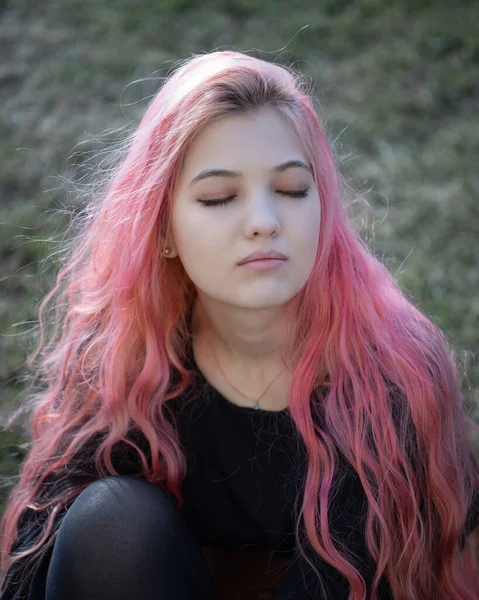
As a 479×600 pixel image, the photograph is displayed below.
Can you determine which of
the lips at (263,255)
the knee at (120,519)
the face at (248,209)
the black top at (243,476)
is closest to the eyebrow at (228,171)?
the face at (248,209)

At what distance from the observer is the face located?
1771mm

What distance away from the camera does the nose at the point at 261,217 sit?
1.73m

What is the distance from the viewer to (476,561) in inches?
86.9

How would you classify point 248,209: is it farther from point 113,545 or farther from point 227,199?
point 113,545

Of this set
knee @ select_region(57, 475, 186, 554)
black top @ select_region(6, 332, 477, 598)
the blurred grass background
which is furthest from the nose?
the blurred grass background

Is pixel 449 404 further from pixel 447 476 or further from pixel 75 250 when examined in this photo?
pixel 75 250

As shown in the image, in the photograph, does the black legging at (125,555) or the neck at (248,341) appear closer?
the black legging at (125,555)

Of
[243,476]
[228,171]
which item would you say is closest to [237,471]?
[243,476]

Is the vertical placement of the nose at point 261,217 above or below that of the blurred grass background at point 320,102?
below

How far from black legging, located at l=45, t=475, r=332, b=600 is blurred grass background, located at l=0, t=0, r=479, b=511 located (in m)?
1.06

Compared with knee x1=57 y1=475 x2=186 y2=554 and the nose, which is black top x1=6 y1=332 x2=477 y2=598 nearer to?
knee x1=57 y1=475 x2=186 y2=554

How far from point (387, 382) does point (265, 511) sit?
0.40m

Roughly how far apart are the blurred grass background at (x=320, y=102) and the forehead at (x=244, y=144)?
4.03 ft

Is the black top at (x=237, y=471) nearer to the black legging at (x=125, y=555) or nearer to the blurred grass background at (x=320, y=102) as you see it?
the black legging at (x=125, y=555)
